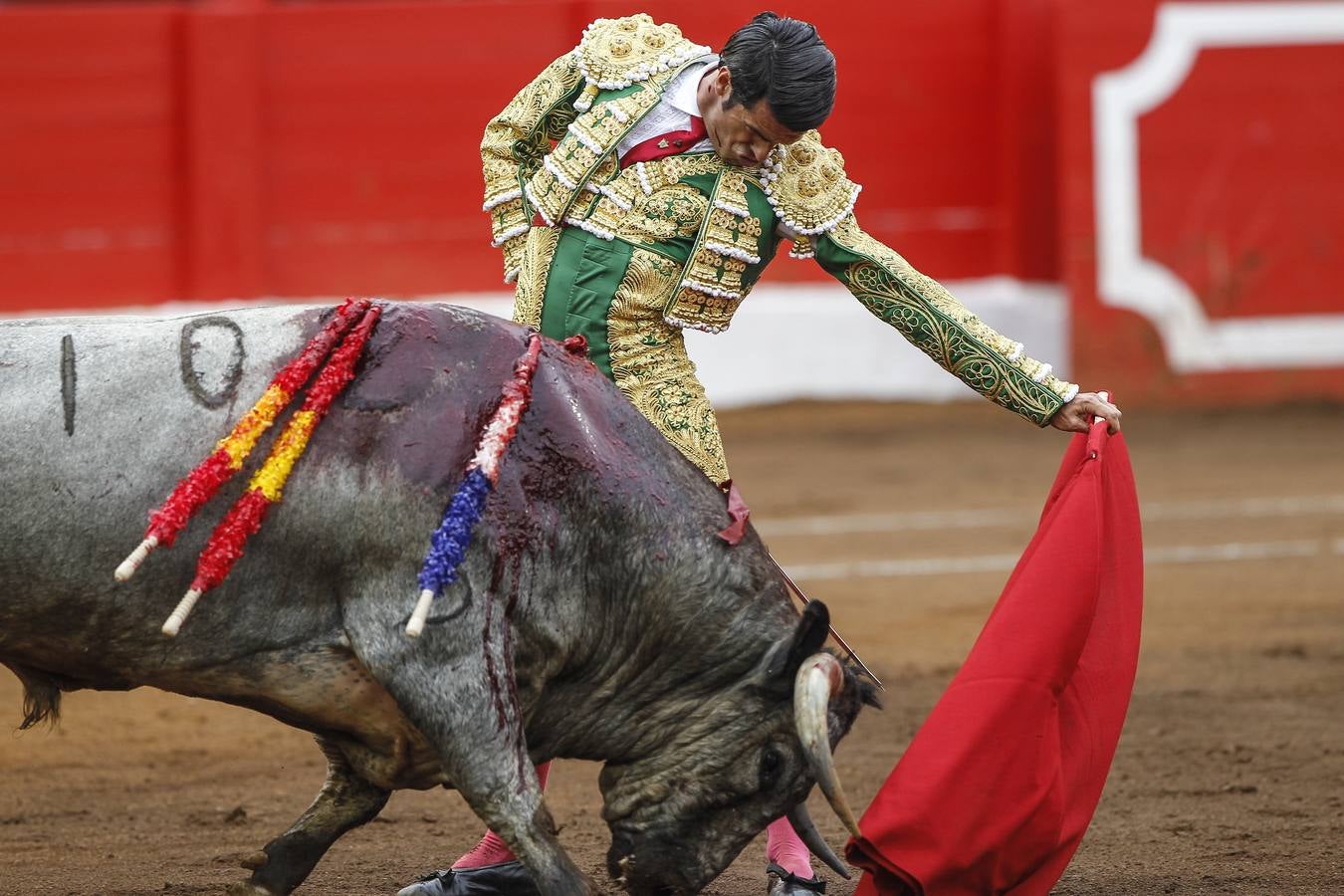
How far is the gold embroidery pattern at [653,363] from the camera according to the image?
3.33 metres

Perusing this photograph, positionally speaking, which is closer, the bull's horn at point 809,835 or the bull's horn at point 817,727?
the bull's horn at point 817,727

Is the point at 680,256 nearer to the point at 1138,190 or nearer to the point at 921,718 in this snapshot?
the point at 921,718

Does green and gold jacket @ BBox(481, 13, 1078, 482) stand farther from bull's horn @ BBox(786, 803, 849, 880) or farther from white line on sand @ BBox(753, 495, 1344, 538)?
white line on sand @ BBox(753, 495, 1344, 538)

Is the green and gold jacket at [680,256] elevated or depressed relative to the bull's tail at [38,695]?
elevated

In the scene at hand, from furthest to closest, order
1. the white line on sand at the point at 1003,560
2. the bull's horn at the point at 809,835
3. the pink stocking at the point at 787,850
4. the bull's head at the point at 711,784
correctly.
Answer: the white line on sand at the point at 1003,560 → the pink stocking at the point at 787,850 → the bull's horn at the point at 809,835 → the bull's head at the point at 711,784

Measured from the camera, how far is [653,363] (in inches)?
133

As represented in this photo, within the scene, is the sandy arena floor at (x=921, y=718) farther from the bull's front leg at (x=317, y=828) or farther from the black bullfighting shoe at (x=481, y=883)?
the bull's front leg at (x=317, y=828)

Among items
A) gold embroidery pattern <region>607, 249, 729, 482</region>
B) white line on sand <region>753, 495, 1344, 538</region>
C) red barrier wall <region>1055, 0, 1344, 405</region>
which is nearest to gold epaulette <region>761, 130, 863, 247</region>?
gold embroidery pattern <region>607, 249, 729, 482</region>

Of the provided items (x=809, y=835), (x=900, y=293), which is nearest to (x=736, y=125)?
(x=900, y=293)

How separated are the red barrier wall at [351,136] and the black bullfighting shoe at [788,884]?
23.5ft

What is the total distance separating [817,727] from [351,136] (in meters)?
7.96

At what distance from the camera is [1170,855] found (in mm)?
3770

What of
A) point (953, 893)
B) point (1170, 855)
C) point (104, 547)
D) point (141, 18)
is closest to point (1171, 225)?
point (141, 18)

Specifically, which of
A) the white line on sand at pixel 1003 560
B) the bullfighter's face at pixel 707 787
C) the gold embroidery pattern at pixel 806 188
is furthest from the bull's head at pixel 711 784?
the white line on sand at pixel 1003 560
